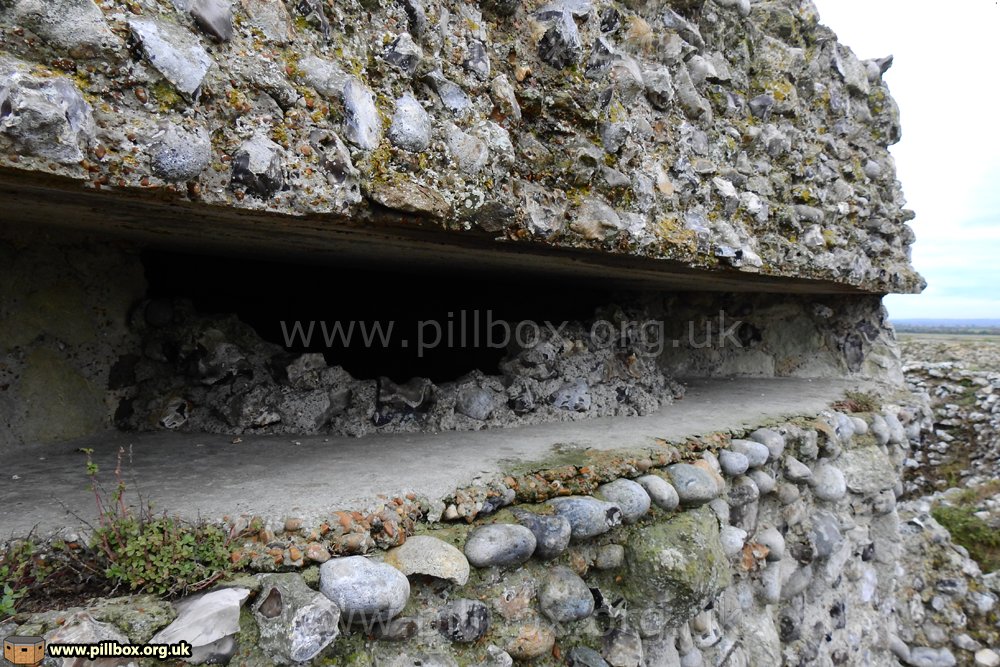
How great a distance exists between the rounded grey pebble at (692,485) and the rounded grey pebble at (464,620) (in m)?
1.01

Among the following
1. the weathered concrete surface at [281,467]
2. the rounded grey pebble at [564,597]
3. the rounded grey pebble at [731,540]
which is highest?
the weathered concrete surface at [281,467]

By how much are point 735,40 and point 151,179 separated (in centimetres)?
329

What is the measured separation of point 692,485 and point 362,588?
143 centimetres

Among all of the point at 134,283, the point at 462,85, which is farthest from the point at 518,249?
the point at 134,283

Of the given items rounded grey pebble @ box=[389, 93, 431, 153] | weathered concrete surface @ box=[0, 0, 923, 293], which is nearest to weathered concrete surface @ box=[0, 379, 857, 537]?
weathered concrete surface @ box=[0, 0, 923, 293]

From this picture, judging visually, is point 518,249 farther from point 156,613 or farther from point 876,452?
point 876,452

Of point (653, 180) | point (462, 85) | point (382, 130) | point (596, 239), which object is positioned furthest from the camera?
point (653, 180)

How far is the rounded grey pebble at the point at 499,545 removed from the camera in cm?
176

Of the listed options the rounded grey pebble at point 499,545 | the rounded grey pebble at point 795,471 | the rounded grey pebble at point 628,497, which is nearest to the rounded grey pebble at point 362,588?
the rounded grey pebble at point 499,545

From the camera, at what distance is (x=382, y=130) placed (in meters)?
1.61

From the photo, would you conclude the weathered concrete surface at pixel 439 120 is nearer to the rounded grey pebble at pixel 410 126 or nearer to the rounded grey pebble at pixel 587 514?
the rounded grey pebble at pixel 410 126

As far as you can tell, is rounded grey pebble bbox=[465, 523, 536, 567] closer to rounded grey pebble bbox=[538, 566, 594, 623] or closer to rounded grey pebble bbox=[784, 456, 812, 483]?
rounded grey pebble bbox=[538, 566, 594, 623]

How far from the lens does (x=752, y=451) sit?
2.87m

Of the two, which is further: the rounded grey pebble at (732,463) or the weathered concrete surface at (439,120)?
the rounded grey pebble at (732,463)
